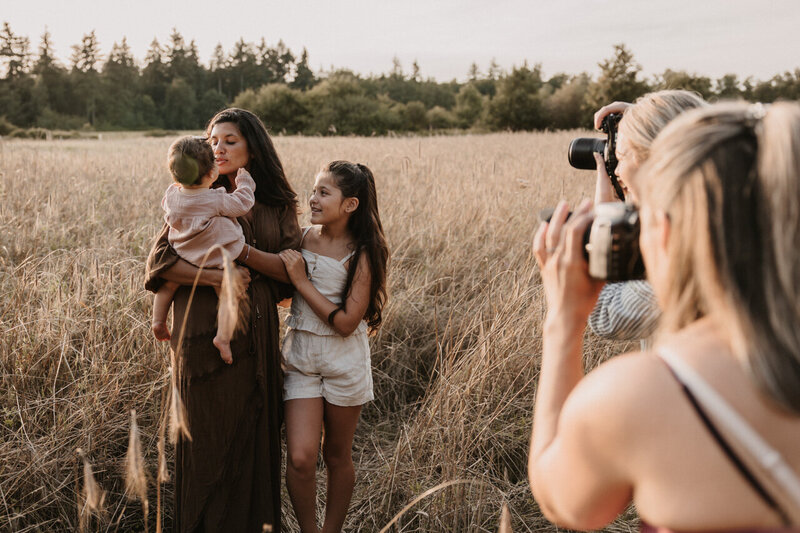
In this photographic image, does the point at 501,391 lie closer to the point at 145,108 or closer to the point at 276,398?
the point at 276,398

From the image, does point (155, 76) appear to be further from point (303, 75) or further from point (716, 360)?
point (716, 360)

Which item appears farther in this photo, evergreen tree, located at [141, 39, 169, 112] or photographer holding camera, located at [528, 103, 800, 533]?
evergreen tree, located at [141, 39, 169, 112]

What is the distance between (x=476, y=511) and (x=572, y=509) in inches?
55.4

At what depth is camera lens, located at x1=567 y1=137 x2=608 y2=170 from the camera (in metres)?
2.00

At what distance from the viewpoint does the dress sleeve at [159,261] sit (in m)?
2.02

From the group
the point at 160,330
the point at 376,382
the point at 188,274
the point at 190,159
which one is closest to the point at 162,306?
the point at 160,330

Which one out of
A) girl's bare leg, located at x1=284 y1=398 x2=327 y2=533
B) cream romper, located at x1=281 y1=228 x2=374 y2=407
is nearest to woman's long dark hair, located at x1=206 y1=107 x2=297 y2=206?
cream romper, located at x1=281 y1=228 x2=374 y2=407

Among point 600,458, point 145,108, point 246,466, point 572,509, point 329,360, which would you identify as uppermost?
point 145,108

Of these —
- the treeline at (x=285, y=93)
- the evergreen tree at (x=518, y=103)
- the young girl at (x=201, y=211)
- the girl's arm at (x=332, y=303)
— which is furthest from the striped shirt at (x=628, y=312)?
the evergreen tree at (x=518, y=103)

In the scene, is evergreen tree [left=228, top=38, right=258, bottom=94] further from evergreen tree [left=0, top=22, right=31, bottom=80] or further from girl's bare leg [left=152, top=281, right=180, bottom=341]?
girl's bare leg [left=152, top=281, right=180, bottom=341]

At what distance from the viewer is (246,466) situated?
2.07m

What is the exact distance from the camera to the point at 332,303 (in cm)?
221

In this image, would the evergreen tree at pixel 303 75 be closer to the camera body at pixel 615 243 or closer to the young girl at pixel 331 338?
the young girl at pixel 331 338

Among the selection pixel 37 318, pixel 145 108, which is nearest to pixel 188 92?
pixel 145 108
